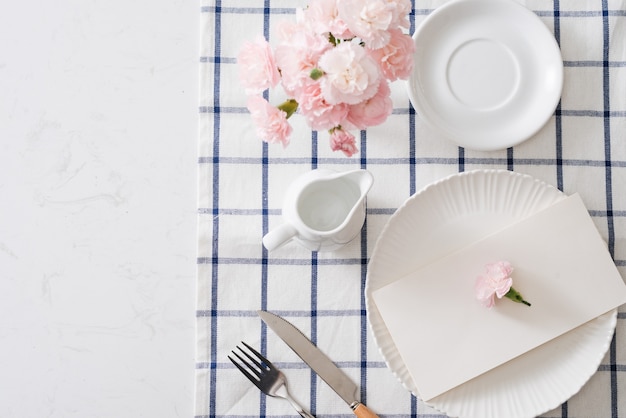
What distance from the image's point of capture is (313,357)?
0.84 m

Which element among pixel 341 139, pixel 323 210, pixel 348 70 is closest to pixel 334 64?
pixel 348 70

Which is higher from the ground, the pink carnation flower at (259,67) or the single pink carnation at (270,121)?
the pink carnation flower at (259,67)

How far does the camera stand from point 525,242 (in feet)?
2.69

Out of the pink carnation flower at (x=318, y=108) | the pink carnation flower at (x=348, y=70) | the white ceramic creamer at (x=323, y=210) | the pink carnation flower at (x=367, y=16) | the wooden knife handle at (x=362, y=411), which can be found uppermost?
the pink carnation flower at (x=367, y=16)

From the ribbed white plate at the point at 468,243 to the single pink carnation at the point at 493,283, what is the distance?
0.05m

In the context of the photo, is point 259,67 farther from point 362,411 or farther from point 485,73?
point 362,411

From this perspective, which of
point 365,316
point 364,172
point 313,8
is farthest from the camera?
point 365,316

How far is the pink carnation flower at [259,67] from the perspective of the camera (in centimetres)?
62

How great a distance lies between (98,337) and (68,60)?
0.41 m

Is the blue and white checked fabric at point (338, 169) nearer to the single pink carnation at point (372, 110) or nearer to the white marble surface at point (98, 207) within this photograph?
the white marble surface at point (98, 207)

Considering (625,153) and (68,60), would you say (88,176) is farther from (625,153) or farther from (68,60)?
(625,153)

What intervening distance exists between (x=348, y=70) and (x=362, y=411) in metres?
0.47

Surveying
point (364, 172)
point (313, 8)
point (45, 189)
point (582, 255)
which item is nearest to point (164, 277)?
point (45, 189)

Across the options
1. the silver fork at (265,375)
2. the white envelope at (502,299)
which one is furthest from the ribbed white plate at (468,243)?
the silver fork at (265,375)
